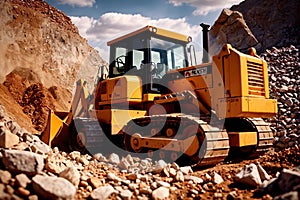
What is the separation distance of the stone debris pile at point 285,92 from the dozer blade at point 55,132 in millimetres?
6171

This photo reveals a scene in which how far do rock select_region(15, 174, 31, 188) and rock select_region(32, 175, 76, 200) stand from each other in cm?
9

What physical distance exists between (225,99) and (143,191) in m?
2.58

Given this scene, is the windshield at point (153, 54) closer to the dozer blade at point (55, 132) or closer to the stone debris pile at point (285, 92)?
the dozer blade at point (55, 132)

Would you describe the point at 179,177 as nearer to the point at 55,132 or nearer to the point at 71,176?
the point at 71,176

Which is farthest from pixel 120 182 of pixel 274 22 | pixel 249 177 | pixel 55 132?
pixel 274 22

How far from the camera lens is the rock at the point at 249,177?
365 cm

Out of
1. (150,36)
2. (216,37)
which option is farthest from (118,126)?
(216,37)

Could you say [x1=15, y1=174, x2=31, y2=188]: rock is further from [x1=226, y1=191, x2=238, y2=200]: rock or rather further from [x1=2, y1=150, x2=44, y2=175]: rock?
[x1=226, y1=191, x2=238, y2=200]: rock

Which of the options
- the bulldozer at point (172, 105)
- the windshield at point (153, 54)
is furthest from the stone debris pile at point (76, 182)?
the windshield at point (153, 54)

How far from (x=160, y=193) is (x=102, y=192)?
0.69 m

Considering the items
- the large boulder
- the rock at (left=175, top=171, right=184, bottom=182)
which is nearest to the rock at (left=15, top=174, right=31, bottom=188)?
the rock at (left=175, top=171, right=184, bottom=182)

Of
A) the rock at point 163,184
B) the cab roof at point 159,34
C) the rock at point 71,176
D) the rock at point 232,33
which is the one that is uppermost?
the rock at point 232,33

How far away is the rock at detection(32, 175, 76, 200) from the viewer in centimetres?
292

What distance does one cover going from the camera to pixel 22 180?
313 centimetres
